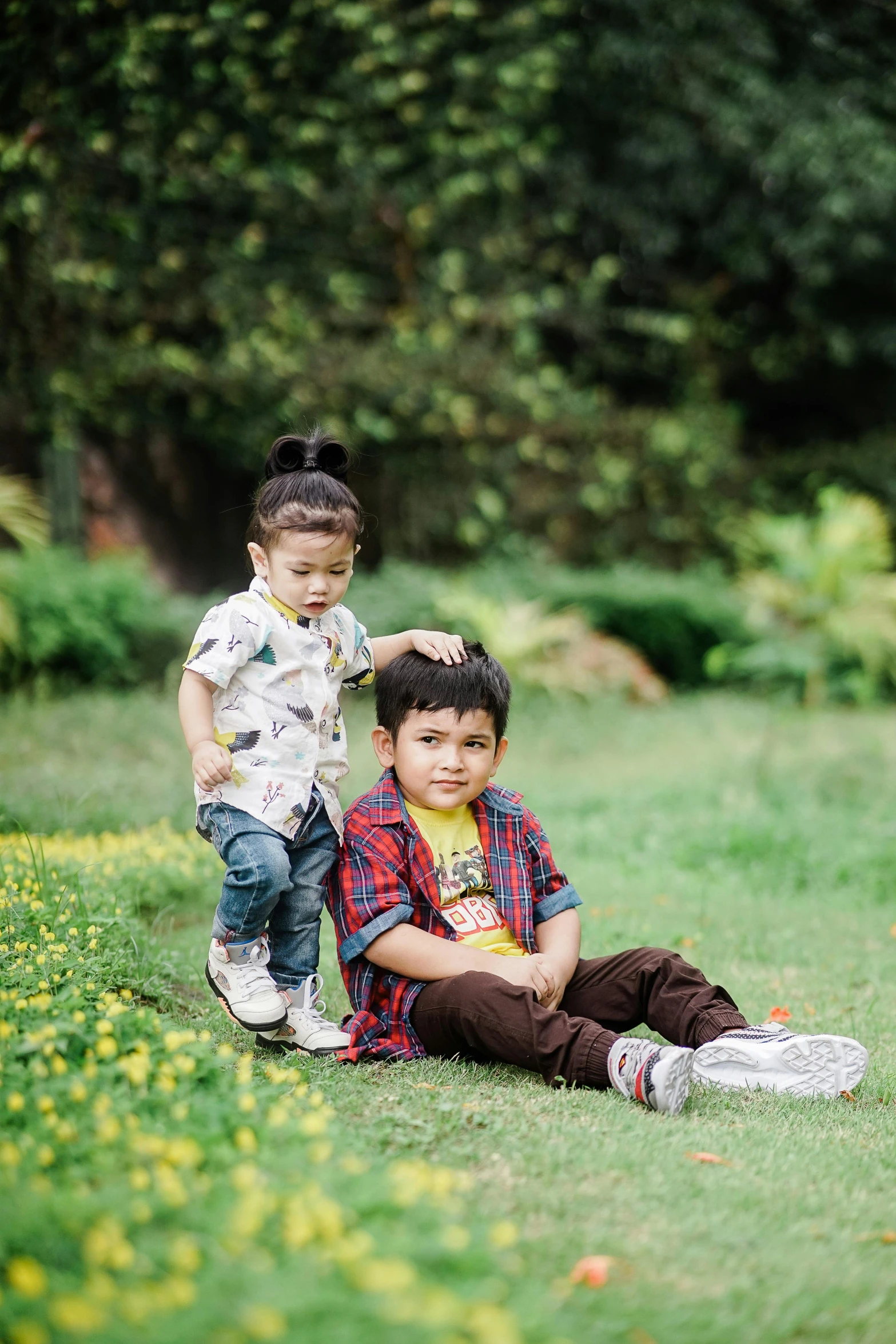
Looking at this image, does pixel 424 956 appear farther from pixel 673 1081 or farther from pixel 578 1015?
pixel 673 1081

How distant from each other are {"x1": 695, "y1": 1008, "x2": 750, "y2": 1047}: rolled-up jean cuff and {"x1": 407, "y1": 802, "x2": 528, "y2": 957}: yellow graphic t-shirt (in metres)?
0.48

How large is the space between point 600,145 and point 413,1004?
1229 centimetres

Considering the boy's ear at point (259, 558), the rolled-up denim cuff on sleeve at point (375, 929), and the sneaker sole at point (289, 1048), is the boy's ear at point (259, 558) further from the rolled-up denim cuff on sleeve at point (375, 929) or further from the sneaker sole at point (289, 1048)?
the sneaker sole at point (289, 1048)

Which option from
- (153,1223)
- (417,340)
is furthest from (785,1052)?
(417,340)

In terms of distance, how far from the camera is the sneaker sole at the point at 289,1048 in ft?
9.76

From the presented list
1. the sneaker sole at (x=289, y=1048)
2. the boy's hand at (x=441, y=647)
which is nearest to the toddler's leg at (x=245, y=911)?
A: the sneaker sole at (x=289, y=1048)

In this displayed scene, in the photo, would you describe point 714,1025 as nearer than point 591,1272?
No

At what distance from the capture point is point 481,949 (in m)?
3.04

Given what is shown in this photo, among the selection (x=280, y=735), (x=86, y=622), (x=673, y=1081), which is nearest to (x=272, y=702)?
(x=280, y=735)

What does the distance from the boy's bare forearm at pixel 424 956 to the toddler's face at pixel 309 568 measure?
83 centimetres

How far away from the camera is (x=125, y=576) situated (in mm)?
8969

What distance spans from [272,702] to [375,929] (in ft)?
2.01

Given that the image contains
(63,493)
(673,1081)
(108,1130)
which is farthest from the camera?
(63,493)

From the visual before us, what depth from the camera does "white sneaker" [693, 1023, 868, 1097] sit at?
288cm
